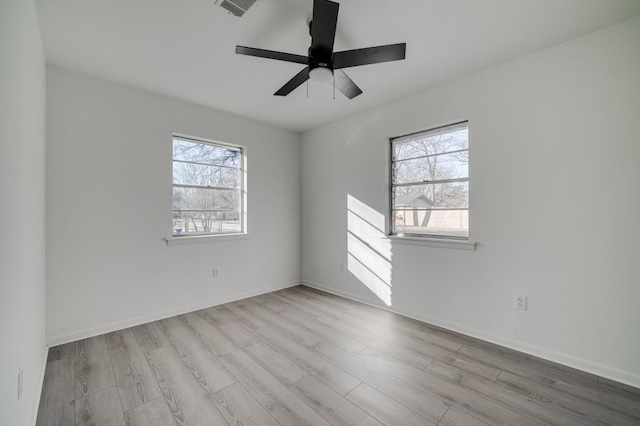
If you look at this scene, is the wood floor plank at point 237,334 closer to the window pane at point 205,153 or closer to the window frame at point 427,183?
the window frame at point 427,183

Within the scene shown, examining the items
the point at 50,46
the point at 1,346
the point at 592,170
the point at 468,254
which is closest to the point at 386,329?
the point at 468,254

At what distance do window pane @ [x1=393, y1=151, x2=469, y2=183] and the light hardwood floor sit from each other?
5.43 ft

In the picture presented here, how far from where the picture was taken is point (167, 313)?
3217 mm

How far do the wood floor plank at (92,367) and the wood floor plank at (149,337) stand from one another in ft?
0.86

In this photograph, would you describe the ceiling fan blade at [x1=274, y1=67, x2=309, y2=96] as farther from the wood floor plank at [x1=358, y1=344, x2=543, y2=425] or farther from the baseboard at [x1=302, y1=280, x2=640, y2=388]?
the baseboard at [x1=302, y1=280, x2=640, y2=388]

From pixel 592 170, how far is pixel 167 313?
4.30m

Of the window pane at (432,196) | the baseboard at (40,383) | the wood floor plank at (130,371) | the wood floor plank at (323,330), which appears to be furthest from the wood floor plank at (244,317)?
the window pane at (432,196)

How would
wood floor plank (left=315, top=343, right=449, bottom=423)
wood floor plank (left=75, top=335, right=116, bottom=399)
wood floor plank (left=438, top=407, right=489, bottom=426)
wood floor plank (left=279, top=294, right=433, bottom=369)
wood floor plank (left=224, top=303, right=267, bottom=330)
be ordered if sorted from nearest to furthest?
1. wood floor plank (left=438, top=407, right=489, bottom=426)
2. wood floor plank (left=315, top=343, right=449, bottom=423)
3. wood floor plank (left=75, top=335, right=116, bottom=399)
4. wood floor plank (left=279, top=294, right=433, bottom=369)
5. wood floor plank (left=224, top=303, right=267, bottom=330)

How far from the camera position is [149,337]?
271cm

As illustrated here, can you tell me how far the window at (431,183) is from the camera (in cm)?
291

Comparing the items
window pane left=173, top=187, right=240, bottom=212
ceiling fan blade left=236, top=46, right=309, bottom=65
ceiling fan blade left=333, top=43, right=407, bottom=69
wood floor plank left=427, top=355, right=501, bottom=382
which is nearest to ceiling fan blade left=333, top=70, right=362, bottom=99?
ceiling fan blade left=333, top=43, right=407, bottom=69

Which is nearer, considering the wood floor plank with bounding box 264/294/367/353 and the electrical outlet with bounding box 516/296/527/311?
the electrical outlet with bounding box 516/296/527/311

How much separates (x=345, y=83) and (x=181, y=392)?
2.61 meters

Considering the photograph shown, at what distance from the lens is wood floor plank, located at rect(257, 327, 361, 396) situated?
1978 millimetres
